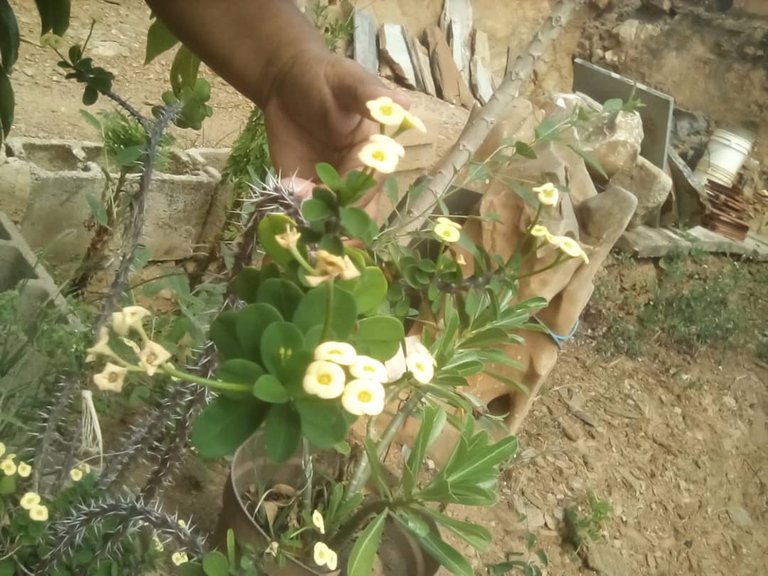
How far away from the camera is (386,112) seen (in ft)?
2.07

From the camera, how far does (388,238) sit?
5.08ft

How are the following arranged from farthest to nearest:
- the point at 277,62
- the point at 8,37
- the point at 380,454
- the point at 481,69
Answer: the point at 481,69 → the point at 380,454 → the point at 277,62 → the point at 8,37

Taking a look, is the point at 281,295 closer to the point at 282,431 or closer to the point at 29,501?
the point at 282,431

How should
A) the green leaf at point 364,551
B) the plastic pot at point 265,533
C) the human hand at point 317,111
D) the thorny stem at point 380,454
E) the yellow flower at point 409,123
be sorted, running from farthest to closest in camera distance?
1. the thorny stem at point 380,454
2. the plastic pot at point 265,533
3. the green leaf at point 364,551
4. the human hand at point 317,111
5. the yellow flower at point 409,123

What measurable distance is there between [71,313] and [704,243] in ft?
11.1

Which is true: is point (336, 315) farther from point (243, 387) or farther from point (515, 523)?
point (515, 523)

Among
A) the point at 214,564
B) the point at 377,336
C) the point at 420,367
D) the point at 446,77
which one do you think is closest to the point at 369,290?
the point at 377,336

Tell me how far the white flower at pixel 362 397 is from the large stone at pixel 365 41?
4.54 m

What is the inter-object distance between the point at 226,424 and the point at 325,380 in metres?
0.10

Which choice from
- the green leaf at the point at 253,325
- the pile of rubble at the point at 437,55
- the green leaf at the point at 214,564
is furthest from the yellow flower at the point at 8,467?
the pile of rubble at the point at 437,55

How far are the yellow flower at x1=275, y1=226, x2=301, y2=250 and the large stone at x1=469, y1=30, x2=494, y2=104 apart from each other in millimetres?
4931

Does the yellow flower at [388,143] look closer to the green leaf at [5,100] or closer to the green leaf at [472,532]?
the green leaf at [5,100]

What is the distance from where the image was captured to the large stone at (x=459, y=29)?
18.3 ft

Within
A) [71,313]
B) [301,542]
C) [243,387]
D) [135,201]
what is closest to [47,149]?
[71,313]
